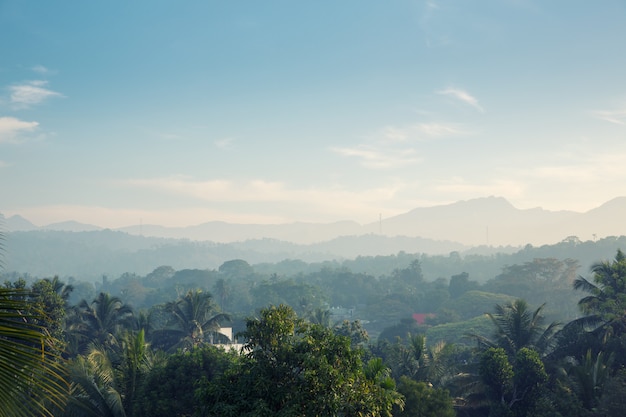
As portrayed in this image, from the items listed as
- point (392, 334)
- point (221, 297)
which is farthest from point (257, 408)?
point (221, 297)

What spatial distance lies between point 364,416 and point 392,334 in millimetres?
66756

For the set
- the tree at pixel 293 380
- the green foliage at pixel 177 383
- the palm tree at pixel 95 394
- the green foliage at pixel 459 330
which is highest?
the tree at pixel 293 380

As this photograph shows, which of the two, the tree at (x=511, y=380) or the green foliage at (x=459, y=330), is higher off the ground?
the tree at (x=511, y=380)

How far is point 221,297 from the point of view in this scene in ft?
374

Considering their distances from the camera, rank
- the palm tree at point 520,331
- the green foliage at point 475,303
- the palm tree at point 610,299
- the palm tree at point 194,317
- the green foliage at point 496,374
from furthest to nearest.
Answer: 1. the green foliage at point 475,303
2. the palm tree at point 194,317
3. the palm tree at point 520,331
4. the palm tree at point 610,299
5. the green foliage at point 496,374

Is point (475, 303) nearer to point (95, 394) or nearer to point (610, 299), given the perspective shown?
point (610, 299)

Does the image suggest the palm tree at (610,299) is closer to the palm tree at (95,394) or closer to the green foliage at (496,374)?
the green foliage at (496,374)

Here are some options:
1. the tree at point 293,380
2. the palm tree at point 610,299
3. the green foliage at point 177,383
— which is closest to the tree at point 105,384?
the green foliage at point 177,383

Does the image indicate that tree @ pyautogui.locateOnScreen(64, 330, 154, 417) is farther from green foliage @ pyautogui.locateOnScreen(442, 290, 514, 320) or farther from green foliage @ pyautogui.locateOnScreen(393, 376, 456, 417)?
green foliage @ pyautogui.locateOnScreen(442, 290, 514, 320)

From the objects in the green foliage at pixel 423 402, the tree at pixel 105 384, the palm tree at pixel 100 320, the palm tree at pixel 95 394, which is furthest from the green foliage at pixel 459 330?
the palm tree at pixel 95 394

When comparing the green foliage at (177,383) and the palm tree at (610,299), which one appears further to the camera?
the palm tree at (610,299)

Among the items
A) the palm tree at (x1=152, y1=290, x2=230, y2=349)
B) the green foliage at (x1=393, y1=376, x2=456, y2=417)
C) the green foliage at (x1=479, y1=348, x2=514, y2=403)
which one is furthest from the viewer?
the palm tree at (x1=152, y1=290, x2=230, y2=349)

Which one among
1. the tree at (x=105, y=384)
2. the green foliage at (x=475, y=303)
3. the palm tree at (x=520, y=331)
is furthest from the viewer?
the green foliage at (x=475, y=303)

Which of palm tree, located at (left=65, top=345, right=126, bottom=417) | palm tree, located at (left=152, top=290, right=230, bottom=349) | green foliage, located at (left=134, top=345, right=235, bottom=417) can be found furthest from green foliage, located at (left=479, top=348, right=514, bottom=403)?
palm tree, located at (left=152, top=290, right=230, bottom=349)
